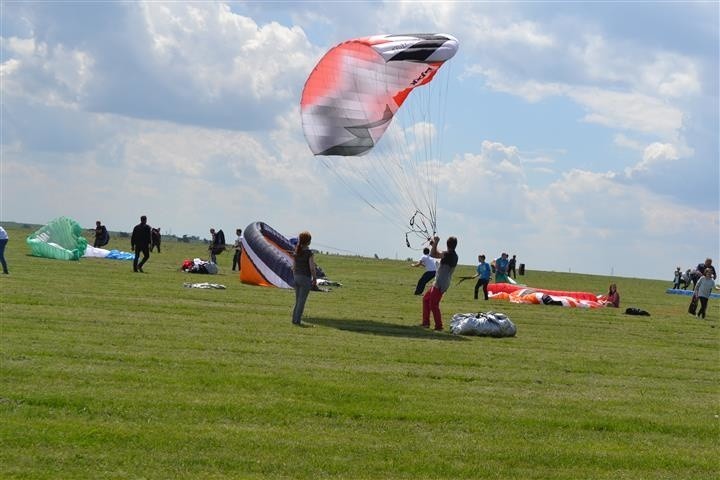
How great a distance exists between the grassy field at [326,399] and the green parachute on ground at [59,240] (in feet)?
57.9

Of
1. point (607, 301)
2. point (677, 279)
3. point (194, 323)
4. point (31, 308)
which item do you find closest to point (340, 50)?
point (194, 323)

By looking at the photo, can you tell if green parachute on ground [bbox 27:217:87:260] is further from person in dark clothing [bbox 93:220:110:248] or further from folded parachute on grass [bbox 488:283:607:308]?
folded parachute on grass [bbox 488:283:607:308]

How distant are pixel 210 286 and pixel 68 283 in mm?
3601

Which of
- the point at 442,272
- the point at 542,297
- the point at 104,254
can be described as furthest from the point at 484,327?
the point at 104,254

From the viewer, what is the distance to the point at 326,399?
11750 mm

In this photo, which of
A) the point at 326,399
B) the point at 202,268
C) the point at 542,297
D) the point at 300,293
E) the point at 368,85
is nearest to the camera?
the point at 326,399

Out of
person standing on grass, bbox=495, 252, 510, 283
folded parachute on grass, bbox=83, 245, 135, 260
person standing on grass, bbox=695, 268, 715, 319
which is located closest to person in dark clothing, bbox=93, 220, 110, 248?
folded parachute on grass, bbox=83, 245, 135, 260

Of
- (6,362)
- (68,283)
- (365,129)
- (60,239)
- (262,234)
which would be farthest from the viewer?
(60,239)

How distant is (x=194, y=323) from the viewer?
17.8 meters

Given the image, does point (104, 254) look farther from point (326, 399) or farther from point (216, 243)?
point (326, 399)

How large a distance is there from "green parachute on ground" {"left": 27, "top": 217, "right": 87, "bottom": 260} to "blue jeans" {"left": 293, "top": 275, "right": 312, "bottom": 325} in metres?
20.3

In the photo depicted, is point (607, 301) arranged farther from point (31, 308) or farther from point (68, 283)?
point (31, 308)

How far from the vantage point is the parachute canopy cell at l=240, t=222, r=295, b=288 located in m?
28.5

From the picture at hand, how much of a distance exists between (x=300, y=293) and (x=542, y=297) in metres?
13.6
